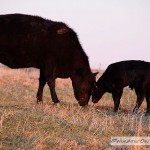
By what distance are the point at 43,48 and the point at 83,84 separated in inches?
86.6

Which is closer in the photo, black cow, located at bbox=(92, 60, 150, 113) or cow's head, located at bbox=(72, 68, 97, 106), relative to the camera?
black cow, located at bbox=(92, 60, 150, 113)

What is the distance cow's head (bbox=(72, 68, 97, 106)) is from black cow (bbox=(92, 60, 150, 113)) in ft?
2.42

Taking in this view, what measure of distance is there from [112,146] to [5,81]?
15.6 metres

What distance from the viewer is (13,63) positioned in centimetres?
1226

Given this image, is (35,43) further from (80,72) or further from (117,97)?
(117,97)

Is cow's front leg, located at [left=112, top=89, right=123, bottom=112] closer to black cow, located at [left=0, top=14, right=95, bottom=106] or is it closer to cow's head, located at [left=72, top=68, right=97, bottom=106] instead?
cow's head, located at [left=72, top=68, right=97, bottom=106]

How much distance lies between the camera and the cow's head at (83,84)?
536 inches

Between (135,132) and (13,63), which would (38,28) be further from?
(135,132)

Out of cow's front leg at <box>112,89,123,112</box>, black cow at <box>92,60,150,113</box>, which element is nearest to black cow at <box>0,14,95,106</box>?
black cow at <box>92,60,150,113</box>

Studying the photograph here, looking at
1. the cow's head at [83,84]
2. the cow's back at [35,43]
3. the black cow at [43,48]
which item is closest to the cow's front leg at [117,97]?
the cow's head at [83,84]

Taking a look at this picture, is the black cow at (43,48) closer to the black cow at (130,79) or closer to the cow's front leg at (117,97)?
the black cow at (130,79)

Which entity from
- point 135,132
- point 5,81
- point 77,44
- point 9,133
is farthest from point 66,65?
point 5,81

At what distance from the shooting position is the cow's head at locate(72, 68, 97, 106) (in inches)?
536

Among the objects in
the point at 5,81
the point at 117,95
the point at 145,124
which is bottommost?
the point at 5,81
